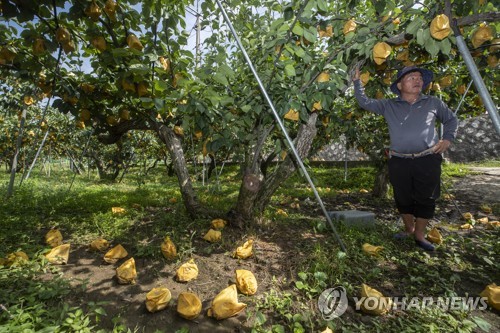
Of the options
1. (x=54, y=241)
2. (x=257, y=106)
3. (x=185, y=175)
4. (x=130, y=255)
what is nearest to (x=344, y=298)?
(x=257, y=106)

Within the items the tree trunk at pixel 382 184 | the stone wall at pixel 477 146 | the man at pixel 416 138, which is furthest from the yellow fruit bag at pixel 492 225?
the stone wall at pixel 477 146

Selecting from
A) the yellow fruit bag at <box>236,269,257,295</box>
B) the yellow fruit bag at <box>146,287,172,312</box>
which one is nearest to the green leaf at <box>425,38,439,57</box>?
the yellow fruit bag at <box>236,269,257,295</box>

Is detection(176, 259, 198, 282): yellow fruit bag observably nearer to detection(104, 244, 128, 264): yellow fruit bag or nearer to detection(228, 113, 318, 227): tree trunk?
detection(104, 244, 128, 264): yellow fruit bag

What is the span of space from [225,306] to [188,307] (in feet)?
0.65

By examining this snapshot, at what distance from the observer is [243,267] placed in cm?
198

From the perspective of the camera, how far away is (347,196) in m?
5.33

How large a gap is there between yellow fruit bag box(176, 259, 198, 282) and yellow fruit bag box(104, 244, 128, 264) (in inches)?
21.0

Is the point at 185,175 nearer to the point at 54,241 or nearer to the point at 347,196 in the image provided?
the point at 54,241

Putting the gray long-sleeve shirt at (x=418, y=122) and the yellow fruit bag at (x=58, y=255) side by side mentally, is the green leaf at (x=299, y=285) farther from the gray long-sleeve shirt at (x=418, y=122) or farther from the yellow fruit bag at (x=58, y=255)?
the yellow fruit bag at (x=58, y=255)

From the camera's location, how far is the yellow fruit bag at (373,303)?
1497 mm

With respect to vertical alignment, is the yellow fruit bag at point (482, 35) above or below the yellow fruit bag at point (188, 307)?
above

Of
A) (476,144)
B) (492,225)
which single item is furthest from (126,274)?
(476,144)

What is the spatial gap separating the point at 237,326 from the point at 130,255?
113 cm

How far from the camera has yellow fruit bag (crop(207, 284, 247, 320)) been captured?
1423 mm
